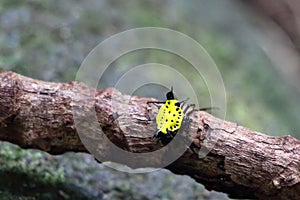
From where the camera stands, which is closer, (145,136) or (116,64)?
(145,136)

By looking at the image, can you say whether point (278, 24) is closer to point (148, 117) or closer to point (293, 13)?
point (293, 13)

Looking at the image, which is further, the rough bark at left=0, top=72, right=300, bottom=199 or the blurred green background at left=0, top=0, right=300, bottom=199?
the blurred green background at left=0, top=0, right=300, bottom=199

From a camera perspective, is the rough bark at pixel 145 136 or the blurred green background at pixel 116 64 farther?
the blurred green background at pixel 116 64

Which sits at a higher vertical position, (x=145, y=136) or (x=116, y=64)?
(x=116, y=64)

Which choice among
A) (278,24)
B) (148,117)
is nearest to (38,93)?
(148,117)
